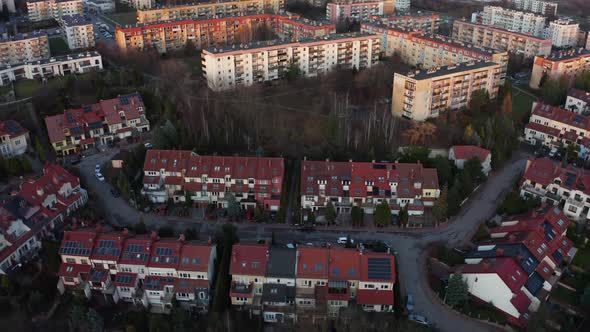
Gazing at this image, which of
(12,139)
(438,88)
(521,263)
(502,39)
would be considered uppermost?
(502,39)

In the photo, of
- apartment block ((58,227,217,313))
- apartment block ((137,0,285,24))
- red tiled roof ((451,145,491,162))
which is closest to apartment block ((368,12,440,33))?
apartment block ((137,0,285,24))

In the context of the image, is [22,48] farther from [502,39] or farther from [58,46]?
[502,39]

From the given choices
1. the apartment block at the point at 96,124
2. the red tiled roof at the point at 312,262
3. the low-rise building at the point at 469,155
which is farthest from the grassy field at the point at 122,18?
the red tiled roof at the point at 312,262

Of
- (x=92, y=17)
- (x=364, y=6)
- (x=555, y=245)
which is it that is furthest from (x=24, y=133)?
(x=364, y=6)

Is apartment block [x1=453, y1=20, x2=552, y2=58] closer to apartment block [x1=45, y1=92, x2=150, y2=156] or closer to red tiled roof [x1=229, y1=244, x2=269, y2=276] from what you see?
apartment block [x1=45, y1=92, x2=150, y2=156]

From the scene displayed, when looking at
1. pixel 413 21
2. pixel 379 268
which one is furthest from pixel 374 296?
pixel 413 21

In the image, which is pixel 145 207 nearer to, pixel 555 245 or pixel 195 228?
pixel 195 228

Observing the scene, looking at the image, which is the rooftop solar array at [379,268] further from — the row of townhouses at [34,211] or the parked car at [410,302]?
the row of townhouses at [34,211]
